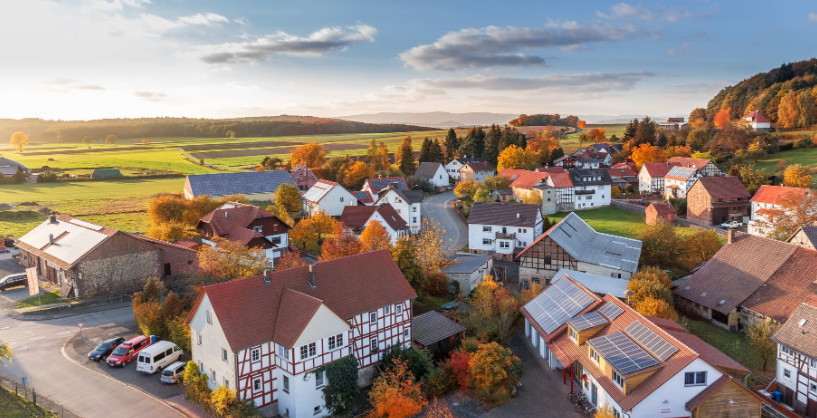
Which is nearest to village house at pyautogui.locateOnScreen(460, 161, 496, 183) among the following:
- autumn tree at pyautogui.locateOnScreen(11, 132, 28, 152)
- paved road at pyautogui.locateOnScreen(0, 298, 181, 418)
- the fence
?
paved road at pyautogui.locateOnScreen(0, 298, 181, 418)

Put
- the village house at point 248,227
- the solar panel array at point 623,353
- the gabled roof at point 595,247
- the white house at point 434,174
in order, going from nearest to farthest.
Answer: the solar panel array at point 623,353, the gabled roof at point 595,247, the village house at point 248,227, the white house at point 434,174

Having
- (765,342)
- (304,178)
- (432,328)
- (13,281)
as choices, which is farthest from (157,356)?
(304,178)

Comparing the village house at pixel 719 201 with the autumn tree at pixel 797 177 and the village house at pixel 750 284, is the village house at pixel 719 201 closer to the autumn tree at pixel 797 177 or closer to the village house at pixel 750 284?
the autumn tree at pixel 797 177

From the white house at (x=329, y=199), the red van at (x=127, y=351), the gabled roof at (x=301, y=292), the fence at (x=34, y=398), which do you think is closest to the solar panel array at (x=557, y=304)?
the gabled roof at (x=301, y=292)

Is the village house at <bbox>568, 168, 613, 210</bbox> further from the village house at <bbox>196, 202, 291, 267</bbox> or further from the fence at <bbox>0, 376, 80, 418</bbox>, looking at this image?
the fence at <bbox>0, 376, 80, 418</bbox>

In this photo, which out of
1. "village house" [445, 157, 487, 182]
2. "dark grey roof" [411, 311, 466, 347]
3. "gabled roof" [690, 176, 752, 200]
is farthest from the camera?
"village house" [445, 157, 487, 182]

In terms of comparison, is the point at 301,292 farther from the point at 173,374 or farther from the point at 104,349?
the point at 104,349

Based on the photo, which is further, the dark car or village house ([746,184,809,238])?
village house ([746,184,809,238])
